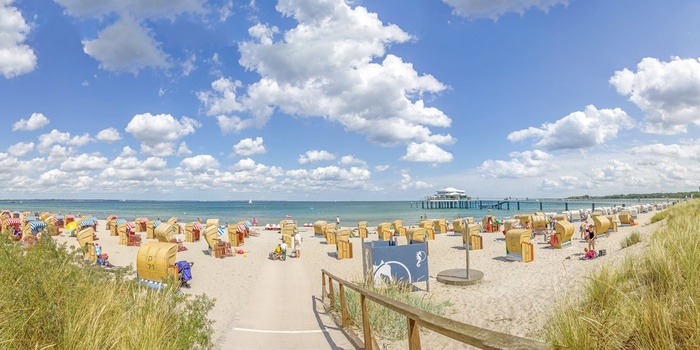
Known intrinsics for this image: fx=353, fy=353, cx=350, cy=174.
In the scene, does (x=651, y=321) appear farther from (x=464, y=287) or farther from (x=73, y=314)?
(x=464, y=287)

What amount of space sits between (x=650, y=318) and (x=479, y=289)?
8.31m

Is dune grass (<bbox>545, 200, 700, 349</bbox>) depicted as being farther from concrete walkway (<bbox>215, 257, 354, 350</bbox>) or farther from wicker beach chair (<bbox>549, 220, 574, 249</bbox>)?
wicker beach chair (<bbox>549, 220, 574, 249</bbox>)

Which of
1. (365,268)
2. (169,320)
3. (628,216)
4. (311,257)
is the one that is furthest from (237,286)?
(628,216)

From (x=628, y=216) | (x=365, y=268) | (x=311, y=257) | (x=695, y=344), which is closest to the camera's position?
(x=695, y=344)

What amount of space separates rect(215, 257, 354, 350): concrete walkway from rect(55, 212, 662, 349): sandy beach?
0.23 meters

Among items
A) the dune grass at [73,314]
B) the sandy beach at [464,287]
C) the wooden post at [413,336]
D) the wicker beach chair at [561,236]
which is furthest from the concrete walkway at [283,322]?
the wicker beach chair at [561,236]

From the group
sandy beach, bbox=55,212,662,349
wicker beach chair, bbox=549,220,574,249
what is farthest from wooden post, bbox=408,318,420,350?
wicker beach chair, bbox=549,220,574,249

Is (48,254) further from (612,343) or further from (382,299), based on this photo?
(612,343)

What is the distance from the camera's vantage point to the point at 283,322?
21.8 feet

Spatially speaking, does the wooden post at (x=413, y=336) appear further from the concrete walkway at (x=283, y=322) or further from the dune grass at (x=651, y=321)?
the concrete walkway at (x=283, y=322)

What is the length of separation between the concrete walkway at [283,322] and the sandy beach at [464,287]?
0.23 m

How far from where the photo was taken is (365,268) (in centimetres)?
984

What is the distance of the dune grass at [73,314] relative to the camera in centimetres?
277

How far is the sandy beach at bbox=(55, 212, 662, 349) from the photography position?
6.71m
